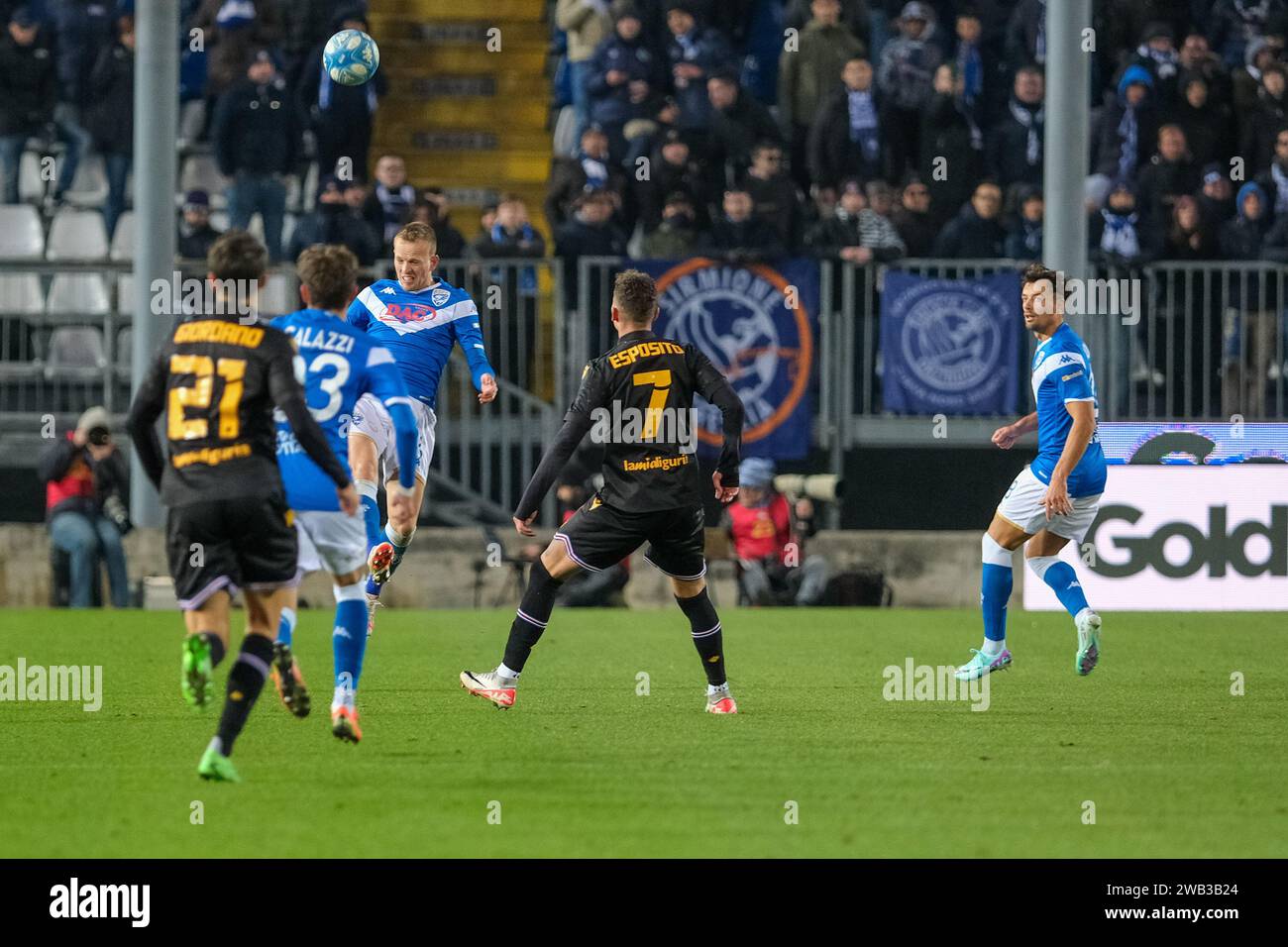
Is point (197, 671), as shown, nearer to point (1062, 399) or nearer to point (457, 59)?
point (1062, 399)

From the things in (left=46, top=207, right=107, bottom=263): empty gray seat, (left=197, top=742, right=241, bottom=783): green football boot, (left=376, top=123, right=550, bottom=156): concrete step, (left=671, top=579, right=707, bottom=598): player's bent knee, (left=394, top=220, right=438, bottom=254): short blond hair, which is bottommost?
Result: (left=197, top=742, right=241, bottom=783): green football boot

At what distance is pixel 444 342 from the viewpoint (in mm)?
12742

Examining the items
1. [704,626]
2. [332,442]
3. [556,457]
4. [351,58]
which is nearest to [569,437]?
[556,457]

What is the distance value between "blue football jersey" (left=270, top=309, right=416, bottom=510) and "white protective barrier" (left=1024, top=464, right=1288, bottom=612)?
9.61 meters

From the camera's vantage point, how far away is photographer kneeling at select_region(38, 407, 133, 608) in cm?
1798

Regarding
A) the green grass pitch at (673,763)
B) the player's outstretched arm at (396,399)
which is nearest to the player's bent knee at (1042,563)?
the green grass pitch at (673,763)

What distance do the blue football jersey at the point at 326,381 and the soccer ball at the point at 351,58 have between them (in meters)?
5.77

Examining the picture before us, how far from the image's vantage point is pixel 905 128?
68.4ft

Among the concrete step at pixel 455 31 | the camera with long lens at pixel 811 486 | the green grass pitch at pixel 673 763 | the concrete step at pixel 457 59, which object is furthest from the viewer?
the concrete step at pixel 455 31

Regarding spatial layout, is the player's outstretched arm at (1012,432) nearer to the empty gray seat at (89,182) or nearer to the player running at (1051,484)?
the player running at (1051,484)

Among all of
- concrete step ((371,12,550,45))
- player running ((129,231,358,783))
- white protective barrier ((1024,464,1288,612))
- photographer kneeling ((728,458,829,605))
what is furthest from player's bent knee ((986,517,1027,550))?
concrete step ((371,12,550,45))

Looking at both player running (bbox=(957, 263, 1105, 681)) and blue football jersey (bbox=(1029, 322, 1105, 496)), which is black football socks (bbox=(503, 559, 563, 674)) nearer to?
player running (bbox=(957, 263, 1105, 681))

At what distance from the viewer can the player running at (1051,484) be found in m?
11.5

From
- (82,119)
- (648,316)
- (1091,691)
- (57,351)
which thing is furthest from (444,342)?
(82,119)
